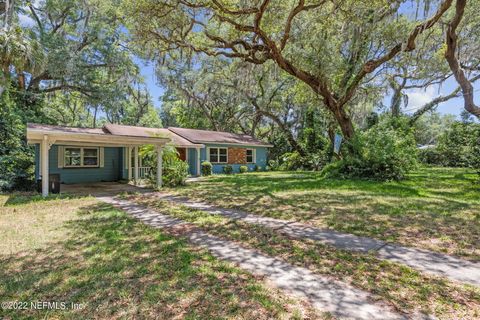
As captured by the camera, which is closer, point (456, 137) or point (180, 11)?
point (180, 11)

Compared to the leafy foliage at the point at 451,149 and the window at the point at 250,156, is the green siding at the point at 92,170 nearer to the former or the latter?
the window at the point at 250,156

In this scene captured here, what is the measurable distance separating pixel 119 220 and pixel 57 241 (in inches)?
57.9

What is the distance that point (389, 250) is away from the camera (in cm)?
404

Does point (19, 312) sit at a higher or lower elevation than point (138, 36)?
A: lower

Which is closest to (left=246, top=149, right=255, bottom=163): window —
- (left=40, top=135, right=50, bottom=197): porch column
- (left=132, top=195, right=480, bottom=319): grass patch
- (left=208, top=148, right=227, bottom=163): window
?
(left=208, top=148, right=227, bottom=163): window

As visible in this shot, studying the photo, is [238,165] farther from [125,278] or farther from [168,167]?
[125,278]

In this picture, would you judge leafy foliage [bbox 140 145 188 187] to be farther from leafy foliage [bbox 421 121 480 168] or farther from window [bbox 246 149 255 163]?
leafy foliage [bbox 421 121 480 168]

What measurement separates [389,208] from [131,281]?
6.10 m

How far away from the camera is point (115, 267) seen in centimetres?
344

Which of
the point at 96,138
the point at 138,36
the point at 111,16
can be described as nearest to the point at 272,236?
the point at 96,138

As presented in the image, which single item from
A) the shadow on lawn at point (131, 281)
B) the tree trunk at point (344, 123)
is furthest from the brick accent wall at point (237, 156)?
the shadow on lawn at point (131, 281)

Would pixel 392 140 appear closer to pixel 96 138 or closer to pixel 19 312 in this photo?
pixel 96 138

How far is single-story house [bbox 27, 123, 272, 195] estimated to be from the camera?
9172 millimetres

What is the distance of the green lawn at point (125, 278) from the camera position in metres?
2.51
